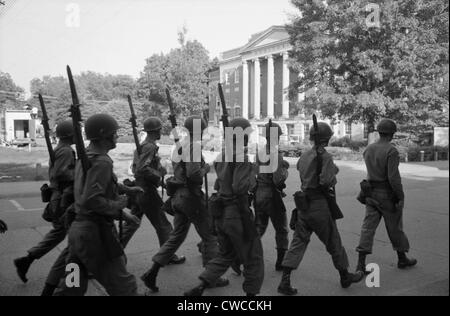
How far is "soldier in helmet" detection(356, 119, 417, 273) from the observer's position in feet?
17.3

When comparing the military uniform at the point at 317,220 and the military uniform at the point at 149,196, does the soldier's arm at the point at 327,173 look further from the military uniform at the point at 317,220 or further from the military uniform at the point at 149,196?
the military uniform at the point at 149,196

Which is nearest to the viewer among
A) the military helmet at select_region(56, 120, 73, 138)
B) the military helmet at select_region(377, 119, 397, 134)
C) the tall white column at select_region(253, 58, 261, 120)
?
the military helmet at select_region(56, 120, 73, 138)

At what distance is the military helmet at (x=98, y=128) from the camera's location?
3.62 m

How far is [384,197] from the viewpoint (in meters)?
5.36

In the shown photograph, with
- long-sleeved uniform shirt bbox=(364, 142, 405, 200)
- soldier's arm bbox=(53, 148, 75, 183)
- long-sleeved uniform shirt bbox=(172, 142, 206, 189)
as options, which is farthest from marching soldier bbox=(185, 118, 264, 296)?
long-sleeved uniform shirt bbox=(364, 142, 405, 200)

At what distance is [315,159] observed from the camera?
470 centimetres

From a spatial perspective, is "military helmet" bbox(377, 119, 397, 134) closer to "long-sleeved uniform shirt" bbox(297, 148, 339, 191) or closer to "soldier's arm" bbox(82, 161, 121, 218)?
"long-sleeved uniform shirt" bbox(297, 148, 339, 191)

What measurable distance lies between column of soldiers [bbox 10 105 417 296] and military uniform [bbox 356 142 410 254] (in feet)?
0.04

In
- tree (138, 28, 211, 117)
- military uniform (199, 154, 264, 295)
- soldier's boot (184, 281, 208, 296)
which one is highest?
tree (138, 28, 211, 117)

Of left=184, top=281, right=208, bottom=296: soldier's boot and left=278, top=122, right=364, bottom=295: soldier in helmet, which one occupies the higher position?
left=278, top=122, right=364, bottom=295: soldier in helmet

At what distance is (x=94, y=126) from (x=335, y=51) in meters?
22.3

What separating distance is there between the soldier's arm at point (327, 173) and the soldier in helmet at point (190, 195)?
4.23 ft

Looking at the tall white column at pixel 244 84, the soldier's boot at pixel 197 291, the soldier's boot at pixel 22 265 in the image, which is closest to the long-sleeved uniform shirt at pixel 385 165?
the soldier's boot at pixel 197 291

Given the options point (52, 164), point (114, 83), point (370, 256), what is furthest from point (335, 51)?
point (114, 83)
